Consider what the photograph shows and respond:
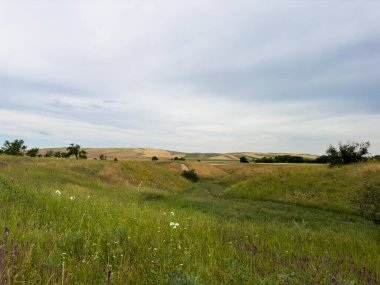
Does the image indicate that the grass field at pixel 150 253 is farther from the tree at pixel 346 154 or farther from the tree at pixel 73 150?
the tree at pixel 73 150

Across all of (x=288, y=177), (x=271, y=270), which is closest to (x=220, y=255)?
(x=271, y=270)

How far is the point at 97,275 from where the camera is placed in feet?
11.7

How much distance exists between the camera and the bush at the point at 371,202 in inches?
620

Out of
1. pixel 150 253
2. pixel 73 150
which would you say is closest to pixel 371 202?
pixel 150 253

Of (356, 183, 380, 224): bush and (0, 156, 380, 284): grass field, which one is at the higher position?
(0, 156, 380, 284): grass field

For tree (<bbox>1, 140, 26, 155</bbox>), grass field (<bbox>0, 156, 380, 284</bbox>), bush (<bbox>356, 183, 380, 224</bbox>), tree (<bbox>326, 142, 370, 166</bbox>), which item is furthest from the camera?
tree (<bbox>1, 140, 26, 155</bbox>)

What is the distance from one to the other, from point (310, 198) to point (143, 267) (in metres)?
26.4

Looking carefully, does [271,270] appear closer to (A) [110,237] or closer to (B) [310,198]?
(A) [110,237]

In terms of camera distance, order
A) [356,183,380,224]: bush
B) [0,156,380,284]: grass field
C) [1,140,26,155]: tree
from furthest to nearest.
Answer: [1,140,26,155]: tree < [356,183,380,224]: bush < [0,156,380,284]: grass field

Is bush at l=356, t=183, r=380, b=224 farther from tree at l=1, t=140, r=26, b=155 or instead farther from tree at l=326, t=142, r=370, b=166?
tree at l=1, t=140, r=26, b=155

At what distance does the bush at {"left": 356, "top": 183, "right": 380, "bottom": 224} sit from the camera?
15.8 metres

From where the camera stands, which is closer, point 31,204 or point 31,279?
point 31,279

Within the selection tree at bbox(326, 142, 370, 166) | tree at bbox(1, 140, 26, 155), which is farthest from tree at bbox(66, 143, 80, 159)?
tree at bbox(326, 142, 370, 166)

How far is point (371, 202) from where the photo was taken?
16.2 metres
